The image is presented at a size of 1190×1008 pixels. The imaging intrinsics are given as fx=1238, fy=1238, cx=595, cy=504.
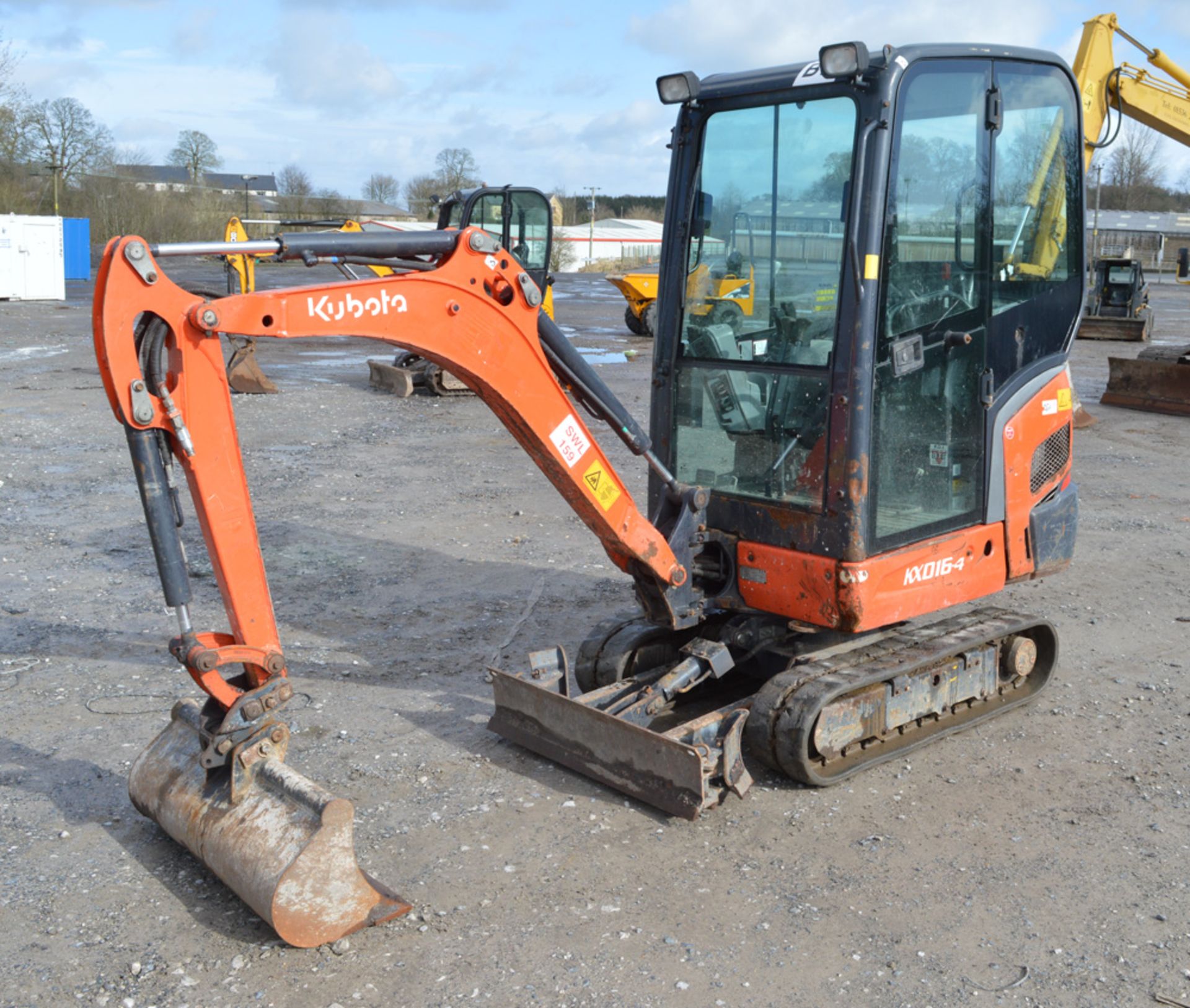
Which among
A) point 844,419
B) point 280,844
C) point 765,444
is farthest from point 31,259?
point 280,844

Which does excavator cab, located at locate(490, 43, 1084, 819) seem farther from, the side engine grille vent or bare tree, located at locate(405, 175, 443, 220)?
bare tree, located at locate(405, 175, 443, 220)

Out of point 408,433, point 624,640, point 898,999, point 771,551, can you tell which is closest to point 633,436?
point 771,551

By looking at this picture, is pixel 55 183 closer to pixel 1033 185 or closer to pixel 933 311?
pixel 1033 185

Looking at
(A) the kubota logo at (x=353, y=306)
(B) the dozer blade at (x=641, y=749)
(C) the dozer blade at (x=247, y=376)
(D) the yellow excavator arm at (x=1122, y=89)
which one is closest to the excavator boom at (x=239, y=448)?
(A) the kubota logo at (x=353, y=306)

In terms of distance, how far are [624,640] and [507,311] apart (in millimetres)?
1809

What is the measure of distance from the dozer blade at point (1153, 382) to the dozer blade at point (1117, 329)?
332 inches

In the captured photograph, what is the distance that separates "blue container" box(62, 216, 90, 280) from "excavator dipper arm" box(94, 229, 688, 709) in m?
30.7

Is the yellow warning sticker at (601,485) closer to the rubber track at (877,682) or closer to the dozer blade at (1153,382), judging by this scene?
the rubber track at (877,682)

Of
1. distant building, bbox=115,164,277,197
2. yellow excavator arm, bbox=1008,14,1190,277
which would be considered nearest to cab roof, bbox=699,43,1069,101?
yellow excavator arm, bbox=1008,14,1190,277

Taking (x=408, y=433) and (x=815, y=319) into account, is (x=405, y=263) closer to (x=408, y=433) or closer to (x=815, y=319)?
(x=815, y=319)

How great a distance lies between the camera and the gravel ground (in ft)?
12.2

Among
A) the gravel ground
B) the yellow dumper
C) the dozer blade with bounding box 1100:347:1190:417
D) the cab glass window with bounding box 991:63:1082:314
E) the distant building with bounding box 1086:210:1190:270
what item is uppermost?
the distant building with bounding box 1086:210:1190:270

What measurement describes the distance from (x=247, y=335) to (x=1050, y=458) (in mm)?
3808

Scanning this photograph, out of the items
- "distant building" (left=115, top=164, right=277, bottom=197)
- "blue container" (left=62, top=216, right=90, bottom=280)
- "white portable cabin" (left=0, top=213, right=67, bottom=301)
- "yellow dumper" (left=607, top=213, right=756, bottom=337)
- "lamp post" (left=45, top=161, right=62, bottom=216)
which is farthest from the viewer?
"distant building" (left=115, top=164, right=277, bottom=197)
